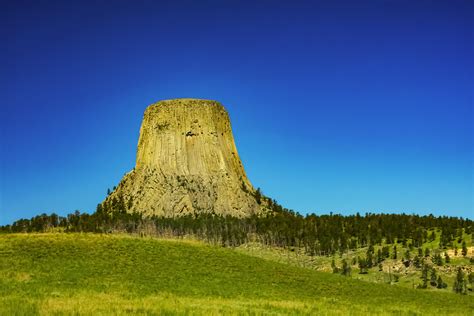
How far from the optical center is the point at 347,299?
50.2 metres

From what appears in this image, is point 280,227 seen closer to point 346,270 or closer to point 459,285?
point 346,270

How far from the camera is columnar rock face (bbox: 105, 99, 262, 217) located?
158 meters

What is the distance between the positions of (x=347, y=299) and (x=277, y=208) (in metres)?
123

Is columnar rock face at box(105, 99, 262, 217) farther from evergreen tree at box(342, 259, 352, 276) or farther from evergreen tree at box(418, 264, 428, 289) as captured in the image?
evergreen tree at box(418, 264, 428, 289)

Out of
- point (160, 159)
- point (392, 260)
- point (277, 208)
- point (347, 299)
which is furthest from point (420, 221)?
point (347, 299)

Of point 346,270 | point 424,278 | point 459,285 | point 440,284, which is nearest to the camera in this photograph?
point 459,285

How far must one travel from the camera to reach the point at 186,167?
166 metres

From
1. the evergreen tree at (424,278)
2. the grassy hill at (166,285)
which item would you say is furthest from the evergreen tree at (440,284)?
the grassy hill at (166,285)

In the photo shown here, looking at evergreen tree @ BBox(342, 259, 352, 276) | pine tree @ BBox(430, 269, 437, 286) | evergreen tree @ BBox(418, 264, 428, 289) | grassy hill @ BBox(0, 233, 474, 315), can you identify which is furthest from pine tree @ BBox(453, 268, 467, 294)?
evergreen tree @ BBox(342, 259, 352, 276)

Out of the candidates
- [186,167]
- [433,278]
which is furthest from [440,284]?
[186,167]

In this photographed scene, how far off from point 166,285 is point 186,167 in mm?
116320

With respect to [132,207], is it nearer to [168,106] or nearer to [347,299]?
[168,106]

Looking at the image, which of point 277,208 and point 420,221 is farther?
point 277,208

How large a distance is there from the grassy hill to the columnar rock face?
8283cm
